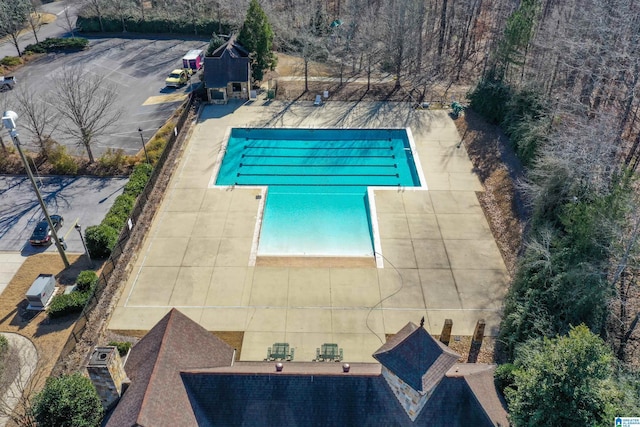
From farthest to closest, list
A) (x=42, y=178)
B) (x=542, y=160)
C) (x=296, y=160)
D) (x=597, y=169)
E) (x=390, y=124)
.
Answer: (x=390, y=124)
(x=296, y=160)
(x=42, y=178)
(x=542, y=160)
(x=597, y=169)

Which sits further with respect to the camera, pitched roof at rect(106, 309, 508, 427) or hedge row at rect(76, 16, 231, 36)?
hedge row at rect(76, 16, 231, 36)

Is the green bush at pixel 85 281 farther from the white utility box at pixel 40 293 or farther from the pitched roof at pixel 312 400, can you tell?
the pitched roof at pixel 312 400

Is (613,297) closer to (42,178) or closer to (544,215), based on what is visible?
(544,215)

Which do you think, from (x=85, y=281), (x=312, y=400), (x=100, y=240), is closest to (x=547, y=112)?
(x=312, y=400)

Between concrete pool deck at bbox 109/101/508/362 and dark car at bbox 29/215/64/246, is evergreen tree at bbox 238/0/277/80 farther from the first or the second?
dark car at bbox 29/215/64/246

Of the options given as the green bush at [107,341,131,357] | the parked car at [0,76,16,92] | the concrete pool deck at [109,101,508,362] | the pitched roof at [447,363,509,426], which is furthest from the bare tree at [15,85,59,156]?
the pitched roof at [447,363,509,426]

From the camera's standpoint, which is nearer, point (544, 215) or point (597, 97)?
point (544, 215)

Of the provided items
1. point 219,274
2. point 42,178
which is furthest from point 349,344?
point 42,178
